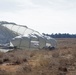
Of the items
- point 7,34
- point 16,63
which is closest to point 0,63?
point 16,63

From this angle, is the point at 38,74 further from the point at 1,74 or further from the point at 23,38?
the point at 23,38

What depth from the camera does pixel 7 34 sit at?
1404 inches

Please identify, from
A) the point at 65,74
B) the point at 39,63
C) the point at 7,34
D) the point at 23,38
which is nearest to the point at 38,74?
the point at 65,74

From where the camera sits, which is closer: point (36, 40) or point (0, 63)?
point (0, 63)

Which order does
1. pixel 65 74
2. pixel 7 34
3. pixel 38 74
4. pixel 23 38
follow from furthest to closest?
pixel 7 34 → pixel 23 38 → pixel 65 74 → pixel 38 74

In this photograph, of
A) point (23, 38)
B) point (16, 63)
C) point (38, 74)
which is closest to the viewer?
point (38, 74)

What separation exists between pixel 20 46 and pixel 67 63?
17199 mm

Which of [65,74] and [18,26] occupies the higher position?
[18,26]

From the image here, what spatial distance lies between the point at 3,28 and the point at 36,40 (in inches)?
240

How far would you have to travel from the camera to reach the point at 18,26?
37.3 metres

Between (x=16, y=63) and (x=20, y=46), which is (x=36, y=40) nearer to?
(x=20, y=46)

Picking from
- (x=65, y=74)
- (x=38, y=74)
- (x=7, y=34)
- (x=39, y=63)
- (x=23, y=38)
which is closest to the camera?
(x=38, y=74)

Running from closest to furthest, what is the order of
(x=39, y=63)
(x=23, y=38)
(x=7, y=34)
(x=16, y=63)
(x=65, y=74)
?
(x=65, y=74)
(x=39, y=63)
(x=16, y=63)
(x=23, y=38)
(x=7, y=34)

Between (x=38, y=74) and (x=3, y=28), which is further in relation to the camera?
(x=3, y=28)
